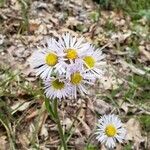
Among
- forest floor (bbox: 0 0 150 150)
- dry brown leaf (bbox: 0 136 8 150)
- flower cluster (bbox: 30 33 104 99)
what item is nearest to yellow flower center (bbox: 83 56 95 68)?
flower cluster (bbox: 30 33 104 99)

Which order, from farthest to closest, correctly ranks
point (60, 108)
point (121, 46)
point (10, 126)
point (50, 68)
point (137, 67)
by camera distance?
point (121, 46) → point (137, 67) → point (60, 108) → point (10, 126) → point (50, 68)

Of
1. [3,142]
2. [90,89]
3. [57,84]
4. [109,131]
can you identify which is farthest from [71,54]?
[90,89]

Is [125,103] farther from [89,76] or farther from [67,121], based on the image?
[89,76]

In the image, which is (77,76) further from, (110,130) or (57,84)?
(110,130)

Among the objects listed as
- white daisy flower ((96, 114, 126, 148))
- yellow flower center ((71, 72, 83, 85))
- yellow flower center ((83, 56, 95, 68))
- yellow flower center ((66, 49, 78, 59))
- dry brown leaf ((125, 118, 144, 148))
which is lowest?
dry brown leaf ((125, 118, 144, 148))

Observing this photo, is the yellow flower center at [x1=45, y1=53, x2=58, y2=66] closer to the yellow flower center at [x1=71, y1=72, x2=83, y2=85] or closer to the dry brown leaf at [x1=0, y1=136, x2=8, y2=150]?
the yellow flower center at [x1=71, y1=72, x2=83, y2=85]

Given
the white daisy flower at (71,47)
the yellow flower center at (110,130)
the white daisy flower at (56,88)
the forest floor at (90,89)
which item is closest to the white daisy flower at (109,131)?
the yellow flower center at (110,130)

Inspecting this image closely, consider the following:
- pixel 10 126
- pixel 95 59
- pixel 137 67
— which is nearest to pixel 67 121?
pixel 10 126
